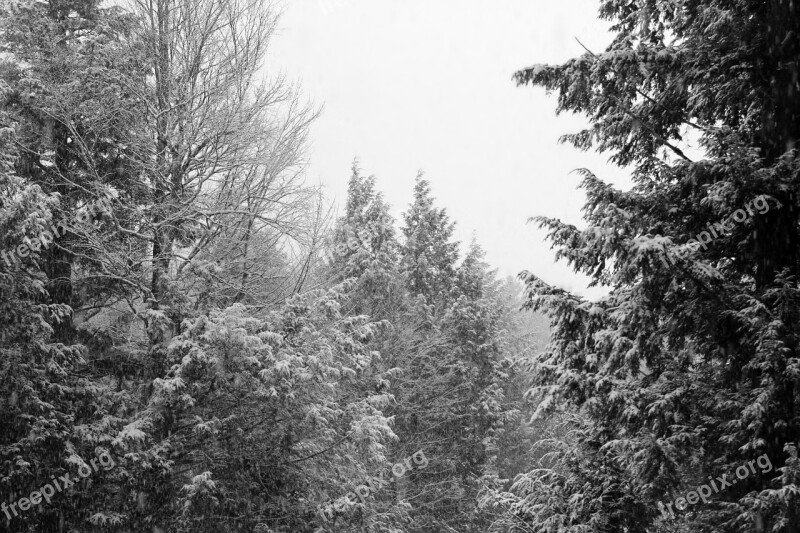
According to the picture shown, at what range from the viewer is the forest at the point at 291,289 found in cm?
529

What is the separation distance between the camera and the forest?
17.4 ft

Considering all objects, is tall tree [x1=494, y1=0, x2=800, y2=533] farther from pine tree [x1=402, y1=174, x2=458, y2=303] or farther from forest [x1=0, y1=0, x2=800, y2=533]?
pine tree [x1=402, y1=174, x2=458, y2=303]

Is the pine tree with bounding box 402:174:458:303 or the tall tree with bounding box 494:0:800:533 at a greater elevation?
the pine tree with bounding box 402:174:458:303

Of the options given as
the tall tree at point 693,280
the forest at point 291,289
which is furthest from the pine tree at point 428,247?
the tall tree at point 693,280

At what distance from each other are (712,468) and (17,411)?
345 inches

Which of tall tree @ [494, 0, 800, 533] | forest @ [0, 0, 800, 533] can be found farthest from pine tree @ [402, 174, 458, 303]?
tall tree @ [494, 0, 800, 533]

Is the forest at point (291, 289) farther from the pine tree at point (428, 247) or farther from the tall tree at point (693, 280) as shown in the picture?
the pine tree at point (428, 247)

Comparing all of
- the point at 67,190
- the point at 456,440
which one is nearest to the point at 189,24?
the point at 67,190

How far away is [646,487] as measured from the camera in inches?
205

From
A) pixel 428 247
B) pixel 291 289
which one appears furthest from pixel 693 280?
pixel 428 247

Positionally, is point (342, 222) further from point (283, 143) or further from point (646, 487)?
point (646, 487)

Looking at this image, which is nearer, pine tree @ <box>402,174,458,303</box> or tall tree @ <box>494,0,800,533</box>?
tall tree @ <box>494,0,800,533</box>

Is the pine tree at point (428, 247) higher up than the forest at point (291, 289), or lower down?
higher up

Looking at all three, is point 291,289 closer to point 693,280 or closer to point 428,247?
point 693,280
